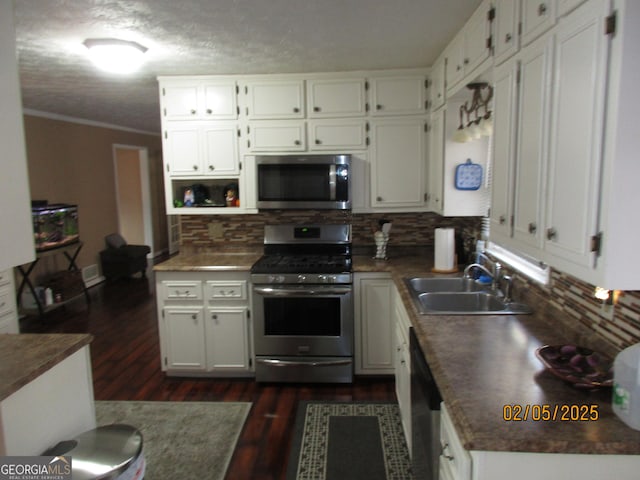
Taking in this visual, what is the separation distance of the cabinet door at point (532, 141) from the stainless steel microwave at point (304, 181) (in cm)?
176

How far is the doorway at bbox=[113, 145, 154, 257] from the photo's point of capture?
7766mm

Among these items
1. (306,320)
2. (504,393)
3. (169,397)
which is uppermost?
(504,393)

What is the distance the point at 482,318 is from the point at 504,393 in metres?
0.72

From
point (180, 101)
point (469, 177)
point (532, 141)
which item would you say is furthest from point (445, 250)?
point (180, 101)

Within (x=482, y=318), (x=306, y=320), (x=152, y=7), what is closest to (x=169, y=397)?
(x=306, y=320)

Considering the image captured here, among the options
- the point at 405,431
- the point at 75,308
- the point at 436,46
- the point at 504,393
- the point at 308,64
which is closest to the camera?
the point at 504,393

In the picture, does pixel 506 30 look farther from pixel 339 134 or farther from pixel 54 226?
pixel 54 226

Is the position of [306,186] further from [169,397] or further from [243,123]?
[169,397]

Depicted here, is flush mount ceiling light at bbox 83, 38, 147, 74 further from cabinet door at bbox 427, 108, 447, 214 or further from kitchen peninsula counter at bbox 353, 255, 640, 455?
kitchen peninsula counter at bbox 353, 255, 640, 455

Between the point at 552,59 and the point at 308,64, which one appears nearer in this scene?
the point at 552,59

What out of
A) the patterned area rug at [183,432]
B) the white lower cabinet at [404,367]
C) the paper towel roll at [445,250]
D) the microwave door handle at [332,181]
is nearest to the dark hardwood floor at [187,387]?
the patterned area rug at [183,432]

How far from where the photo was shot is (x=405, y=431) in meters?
2.50

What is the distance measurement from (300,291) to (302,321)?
233mm

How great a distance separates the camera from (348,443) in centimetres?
258
